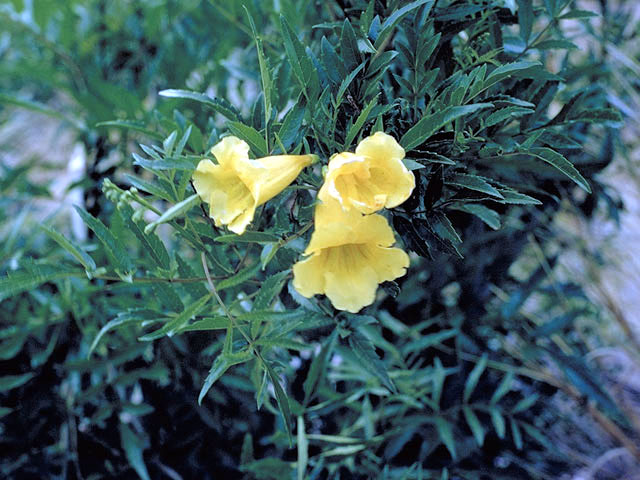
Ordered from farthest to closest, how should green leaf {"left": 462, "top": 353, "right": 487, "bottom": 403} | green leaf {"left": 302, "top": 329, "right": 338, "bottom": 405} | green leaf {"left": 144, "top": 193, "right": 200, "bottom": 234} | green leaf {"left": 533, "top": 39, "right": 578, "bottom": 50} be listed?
green leaf {"left": 462, "top": 353, "right": 487, "bottom": 403}
green leaf {"left": 302, "top": 329, "right": 338, "bottom": 405}
green leaf {"left": 533, "top": 39, "right": 578, "bottom": 50}
green leaf {"left": 144, "top": 193, "right": 200, "bottom": 234}

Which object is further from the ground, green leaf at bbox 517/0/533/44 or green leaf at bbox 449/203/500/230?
green leaf at bbox 517/0/533/44

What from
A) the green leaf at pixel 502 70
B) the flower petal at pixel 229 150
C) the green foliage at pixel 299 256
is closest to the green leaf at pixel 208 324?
the green foliage at pixel 299 256

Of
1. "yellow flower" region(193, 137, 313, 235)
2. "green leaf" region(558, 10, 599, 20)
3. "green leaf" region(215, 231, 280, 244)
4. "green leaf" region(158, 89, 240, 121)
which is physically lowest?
"green leaf" region(215, 231, 280, 244)

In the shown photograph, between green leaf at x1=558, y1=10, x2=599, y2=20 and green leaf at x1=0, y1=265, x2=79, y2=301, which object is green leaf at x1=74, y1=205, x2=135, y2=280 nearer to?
green leaf at x1=0, y1=265, x2=79, y2=301

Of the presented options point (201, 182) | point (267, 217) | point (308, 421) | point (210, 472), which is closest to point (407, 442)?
point (308, 421)

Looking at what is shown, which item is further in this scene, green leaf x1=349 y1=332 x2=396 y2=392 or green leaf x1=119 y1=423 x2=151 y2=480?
green leaf x1=119 y1=423 x2=151 y2=480

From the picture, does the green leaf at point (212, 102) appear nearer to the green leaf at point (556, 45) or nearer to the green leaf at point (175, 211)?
the green leaf at point (175, 211)

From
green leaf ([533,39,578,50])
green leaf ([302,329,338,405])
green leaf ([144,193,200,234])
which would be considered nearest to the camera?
green leaf ([144,193,200,234])

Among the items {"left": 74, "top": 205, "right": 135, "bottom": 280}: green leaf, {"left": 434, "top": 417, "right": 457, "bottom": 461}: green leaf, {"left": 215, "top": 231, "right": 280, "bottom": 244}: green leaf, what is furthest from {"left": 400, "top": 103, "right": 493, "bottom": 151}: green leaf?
{"left": 434, "top": 417, "right": 457, "bottom": 461}: green leaf
